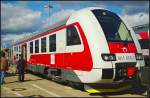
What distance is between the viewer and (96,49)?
1188 centimetres

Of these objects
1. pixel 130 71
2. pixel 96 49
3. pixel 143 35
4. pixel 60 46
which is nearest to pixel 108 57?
pixel 96 49

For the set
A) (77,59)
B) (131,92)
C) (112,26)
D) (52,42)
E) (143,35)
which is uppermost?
(143,35)

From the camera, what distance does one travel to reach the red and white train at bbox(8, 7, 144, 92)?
11.8 meters

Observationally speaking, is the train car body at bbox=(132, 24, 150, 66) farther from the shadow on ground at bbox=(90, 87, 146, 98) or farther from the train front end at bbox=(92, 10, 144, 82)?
the train front end at bbox=(92, 10, 144, 82)

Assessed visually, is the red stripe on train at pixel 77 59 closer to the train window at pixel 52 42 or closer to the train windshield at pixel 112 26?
the train window at pixel 52 42

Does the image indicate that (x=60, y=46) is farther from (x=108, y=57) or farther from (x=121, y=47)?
(x=108, y=57)

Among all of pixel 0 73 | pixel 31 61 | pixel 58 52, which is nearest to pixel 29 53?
pixel 31 61

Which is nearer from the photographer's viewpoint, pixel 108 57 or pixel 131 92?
pixel 108 57

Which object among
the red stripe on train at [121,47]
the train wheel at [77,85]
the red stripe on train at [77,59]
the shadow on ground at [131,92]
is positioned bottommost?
the shadow on ground at [131,92]

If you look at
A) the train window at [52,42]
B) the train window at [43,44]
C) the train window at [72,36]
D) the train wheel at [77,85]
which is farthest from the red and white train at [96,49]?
the train window at [43,44]

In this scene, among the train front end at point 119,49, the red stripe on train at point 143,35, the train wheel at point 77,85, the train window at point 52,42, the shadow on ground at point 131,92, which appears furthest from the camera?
the red stripe on train at point 143,35

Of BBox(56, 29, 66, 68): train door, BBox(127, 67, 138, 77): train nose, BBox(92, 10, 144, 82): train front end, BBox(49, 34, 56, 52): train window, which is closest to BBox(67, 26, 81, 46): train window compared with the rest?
BBox(56, 29, 66, 68): train door

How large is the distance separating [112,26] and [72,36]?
1.70m

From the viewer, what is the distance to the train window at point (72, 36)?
1305 cm
